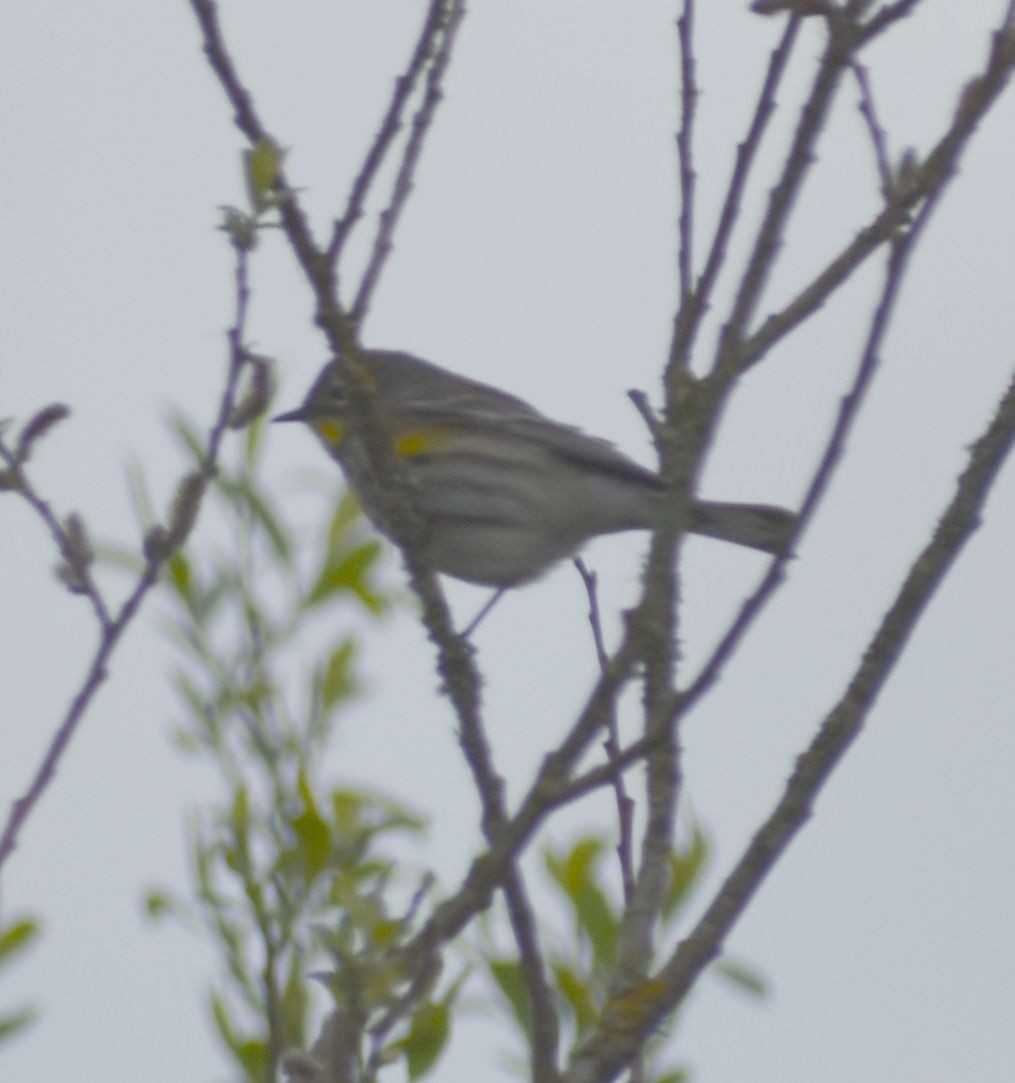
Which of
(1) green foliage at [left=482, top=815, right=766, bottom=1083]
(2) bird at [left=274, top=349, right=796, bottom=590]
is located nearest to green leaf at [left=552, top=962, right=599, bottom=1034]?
(1) green foliage at [left=482, top=815, right=766, bottom=1083]

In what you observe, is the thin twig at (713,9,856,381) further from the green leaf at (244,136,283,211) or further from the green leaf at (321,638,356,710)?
the green leaf at (321,638,356,710)

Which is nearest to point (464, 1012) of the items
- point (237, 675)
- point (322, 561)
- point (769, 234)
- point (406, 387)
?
point (237, 675)

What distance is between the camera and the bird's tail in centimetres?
527

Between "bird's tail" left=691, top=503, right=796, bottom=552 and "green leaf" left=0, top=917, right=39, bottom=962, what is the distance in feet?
10.9

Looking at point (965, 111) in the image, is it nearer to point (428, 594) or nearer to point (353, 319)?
point (353, 319)

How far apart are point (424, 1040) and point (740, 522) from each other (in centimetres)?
314

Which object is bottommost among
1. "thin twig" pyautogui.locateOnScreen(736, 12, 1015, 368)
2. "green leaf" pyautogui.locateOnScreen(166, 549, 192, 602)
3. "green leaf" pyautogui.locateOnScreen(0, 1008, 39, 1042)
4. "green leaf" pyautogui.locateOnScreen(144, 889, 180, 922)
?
"green leaf" pyautogui.locateOnScreen(0, 1008, 39, 1042)

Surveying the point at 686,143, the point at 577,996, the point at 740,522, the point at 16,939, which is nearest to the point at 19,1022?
the point at 16,939

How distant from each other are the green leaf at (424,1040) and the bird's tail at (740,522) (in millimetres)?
3041

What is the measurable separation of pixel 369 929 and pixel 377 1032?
0.11 m

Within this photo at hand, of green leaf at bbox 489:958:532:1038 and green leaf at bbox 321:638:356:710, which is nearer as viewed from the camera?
green leaf at bbox 489:958:532:1038

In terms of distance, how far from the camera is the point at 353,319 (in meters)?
2.63

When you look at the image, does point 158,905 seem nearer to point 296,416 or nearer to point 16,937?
point 16,937

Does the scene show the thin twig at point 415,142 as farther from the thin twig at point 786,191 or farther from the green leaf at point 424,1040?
the green leaf at point 424,1040
